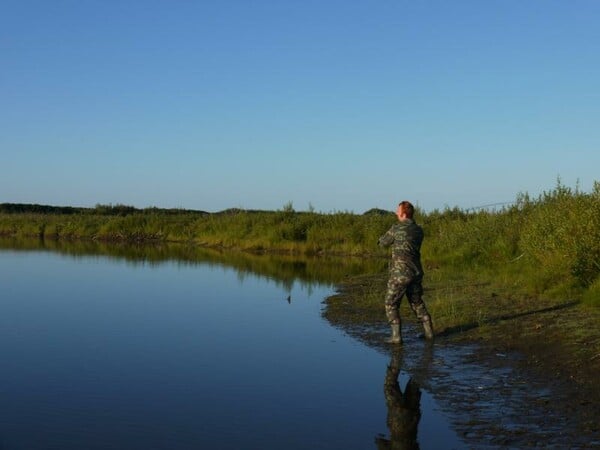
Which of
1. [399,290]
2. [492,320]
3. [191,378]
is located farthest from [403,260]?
[191,378]

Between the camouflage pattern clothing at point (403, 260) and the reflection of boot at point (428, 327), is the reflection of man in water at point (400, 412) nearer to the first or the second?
the camouflage pattern clothing at point (403, 260)

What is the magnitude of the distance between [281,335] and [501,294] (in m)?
5.32

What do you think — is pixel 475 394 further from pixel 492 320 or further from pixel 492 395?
pixel 492 320

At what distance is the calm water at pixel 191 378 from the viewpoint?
6742 mm

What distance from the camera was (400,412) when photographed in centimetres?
744

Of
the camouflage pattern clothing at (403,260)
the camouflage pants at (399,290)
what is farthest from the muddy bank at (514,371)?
the camouflage pattern clothing at (403,260)

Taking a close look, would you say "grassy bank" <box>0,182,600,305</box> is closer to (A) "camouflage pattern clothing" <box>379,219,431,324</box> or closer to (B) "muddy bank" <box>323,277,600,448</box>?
(B) "muddy bank" <box>323,277,600,448</box>

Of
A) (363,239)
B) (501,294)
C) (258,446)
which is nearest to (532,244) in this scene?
(501,294)

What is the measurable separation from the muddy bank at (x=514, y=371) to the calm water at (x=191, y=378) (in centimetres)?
33

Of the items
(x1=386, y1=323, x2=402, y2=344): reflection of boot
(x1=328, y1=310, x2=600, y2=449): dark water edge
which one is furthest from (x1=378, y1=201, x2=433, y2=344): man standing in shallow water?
(x1=328, y1=310, x2=600, y2=449): dark water edge

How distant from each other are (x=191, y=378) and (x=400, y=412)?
289 centimetres

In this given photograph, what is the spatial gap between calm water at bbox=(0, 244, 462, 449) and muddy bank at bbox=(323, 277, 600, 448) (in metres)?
0.33

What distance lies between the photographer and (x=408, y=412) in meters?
7.42

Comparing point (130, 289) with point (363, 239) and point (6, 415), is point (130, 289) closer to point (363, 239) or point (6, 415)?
point (6, 415)
